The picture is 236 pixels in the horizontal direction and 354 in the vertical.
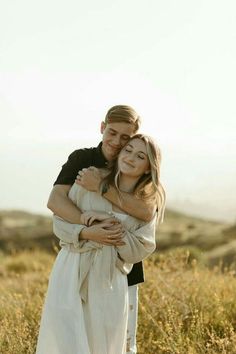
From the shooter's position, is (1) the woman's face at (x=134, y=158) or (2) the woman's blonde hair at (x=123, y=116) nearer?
(1) the woman's face at (x=134, y=158)

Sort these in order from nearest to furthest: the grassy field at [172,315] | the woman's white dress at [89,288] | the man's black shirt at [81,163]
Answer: the woman's white dress at [89,288]
the man's black shirt at [81,163]
the grassy field at [172,315]

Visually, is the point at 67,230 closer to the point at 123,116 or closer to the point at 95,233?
the point at 95,233

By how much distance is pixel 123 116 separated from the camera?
501cm

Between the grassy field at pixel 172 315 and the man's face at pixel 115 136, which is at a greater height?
the man's face at pixel 115 136

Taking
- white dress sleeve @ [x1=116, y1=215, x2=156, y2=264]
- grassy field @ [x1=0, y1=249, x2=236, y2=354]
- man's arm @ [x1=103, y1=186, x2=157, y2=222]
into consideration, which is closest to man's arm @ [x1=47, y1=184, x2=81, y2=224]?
man's arm @ [x1=103, y1=186, x2=157, y2=222]

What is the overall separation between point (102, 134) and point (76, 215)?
0.59m

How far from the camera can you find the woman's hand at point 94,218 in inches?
→ 194

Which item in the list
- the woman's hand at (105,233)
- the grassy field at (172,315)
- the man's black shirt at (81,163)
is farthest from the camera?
the grassy field at (172,315)

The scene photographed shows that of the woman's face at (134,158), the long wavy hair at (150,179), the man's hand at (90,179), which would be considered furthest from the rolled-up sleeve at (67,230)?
the woman's face at (134,158)

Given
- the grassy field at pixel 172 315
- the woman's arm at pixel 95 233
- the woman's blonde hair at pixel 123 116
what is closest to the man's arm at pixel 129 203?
the woman's arm at pixel 95 233

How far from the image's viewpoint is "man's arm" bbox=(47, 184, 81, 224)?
16.3 feet

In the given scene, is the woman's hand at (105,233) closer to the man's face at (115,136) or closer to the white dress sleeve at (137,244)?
the white dress sleeve at (137,244)

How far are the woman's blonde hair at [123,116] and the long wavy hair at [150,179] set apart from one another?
0.39ft

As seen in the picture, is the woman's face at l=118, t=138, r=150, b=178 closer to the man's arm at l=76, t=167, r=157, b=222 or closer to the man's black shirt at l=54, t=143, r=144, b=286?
the man's arm at l=76, t=167, r=157, b=222
